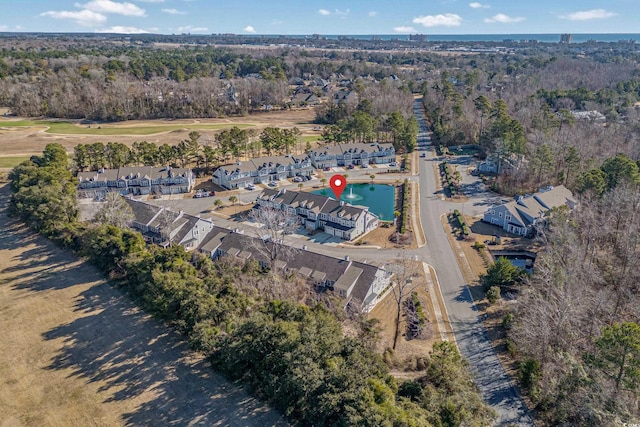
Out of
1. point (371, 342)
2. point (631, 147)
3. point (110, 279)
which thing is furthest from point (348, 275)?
point (631, 147)

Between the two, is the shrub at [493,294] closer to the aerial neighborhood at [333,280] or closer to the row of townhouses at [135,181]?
the aerial neighborhood at [333,280]

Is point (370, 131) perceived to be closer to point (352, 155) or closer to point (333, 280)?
point (352, 155)

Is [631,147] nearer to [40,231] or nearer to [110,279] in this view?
[110,279]

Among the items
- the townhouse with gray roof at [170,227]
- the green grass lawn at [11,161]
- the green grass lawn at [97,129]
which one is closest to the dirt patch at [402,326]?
the townhouse with gray roof at [170,227]

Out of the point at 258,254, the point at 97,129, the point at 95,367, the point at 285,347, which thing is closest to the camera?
the point at 285,347

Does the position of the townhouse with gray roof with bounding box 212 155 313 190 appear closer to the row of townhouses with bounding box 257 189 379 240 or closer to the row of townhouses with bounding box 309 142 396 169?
the row of townhouses with bounding box 309 142 396 169

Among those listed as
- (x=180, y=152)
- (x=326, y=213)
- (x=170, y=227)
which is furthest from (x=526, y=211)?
(x=180, y=152)
